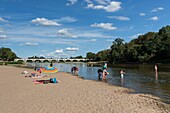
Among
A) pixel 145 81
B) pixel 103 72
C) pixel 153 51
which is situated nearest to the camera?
pixel 145 81

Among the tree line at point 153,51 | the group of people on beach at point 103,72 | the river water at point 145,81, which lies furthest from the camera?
the tree line at point 153,51

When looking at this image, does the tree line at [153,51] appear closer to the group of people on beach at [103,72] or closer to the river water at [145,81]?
the river water at [145,81]

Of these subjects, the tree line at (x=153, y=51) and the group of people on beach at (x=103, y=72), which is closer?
the group of people on beach at (x=103, y=72)

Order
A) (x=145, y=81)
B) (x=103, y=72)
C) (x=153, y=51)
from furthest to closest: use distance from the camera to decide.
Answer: (x=153, y=51) < (x=103, y=72) < (x=145, y=81)

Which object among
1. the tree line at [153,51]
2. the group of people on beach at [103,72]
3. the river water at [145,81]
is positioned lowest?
the river water at [145,81]

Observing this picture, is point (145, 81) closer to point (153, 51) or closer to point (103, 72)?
point (103, 72)

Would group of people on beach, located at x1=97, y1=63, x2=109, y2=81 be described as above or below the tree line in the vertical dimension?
below

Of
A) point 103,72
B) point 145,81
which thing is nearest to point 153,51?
point 103,72

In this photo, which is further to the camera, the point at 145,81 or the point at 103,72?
the point at 103,72

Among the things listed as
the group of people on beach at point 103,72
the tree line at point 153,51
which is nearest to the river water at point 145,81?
the group of people on beach at point 103,72

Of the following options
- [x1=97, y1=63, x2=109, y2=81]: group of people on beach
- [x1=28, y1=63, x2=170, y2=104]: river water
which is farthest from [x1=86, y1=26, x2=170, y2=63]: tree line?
[x1=97, y1=63, x2=109, y2=81]: group of people on beach

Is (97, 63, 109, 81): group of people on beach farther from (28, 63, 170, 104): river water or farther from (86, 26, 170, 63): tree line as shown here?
(86, 26, 170, 63): tree line

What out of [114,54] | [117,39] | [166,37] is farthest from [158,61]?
[117,39]

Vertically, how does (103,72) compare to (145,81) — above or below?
above
